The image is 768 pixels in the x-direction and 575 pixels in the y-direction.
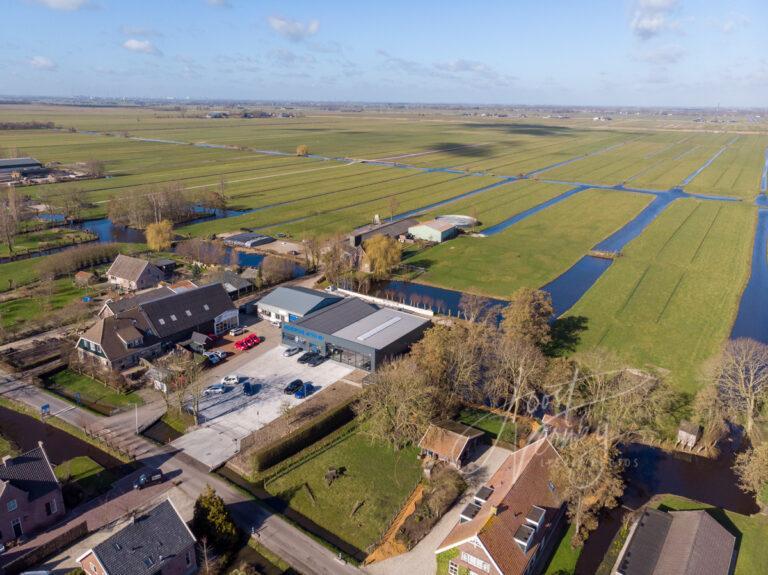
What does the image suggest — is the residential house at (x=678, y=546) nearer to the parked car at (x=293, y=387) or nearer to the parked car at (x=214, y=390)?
the parked car at (x=293, y=387)

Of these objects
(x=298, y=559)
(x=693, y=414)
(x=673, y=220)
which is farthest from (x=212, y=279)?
(x=673, y=220)

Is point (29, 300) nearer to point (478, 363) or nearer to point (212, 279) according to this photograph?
point (212, 279)

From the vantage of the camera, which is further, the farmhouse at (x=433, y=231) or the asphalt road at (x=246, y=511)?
the farmhouse at (x=433, y=231)

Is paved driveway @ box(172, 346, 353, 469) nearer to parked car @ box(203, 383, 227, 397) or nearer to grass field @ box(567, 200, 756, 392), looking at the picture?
parked car @ box(203, 383, 227, 397)

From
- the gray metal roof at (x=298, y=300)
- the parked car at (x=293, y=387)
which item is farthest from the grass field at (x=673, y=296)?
the parked car at (x=293, y=387)

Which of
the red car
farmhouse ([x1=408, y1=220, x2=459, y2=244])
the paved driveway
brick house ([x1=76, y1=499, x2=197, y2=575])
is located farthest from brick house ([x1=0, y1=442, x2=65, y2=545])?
farmhouse ([x1=408, y1=220, x2=459, y2=244])
